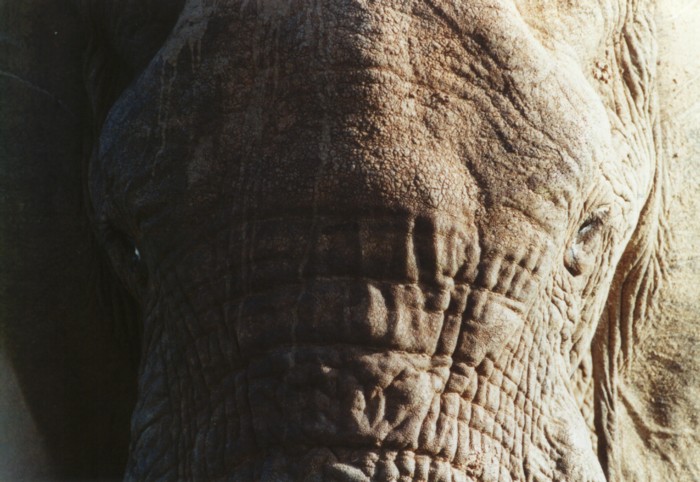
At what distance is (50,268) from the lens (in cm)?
217

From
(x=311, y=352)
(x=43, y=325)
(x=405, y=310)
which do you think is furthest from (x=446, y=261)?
(x=43, y=325)

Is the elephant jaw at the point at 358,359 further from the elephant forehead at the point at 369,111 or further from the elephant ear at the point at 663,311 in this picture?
the elephant ear at the point at 663,311

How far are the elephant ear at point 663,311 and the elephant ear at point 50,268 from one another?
2.37 feet

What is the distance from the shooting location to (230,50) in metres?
1.75

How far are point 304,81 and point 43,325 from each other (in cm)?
69

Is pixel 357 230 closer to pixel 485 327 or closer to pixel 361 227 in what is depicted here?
pixel 361 227

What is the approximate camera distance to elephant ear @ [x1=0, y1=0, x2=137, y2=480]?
7.02 feet

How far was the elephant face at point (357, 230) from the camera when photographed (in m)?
1.65

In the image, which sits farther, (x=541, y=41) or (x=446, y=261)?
(x=541, y=41)

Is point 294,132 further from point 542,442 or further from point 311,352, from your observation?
point 542,442

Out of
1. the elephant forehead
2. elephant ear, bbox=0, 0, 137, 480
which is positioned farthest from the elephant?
elephant ear, bbox=0, 0, 137, 480

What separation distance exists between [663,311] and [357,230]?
781mm

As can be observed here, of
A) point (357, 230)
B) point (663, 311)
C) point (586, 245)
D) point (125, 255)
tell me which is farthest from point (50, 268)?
point (663, 311)

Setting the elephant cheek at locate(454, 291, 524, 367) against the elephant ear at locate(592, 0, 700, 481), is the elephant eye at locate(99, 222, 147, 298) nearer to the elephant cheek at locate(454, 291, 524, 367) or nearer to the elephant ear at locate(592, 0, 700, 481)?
the elephant cheek at locate(454, 291, 524, 367)
